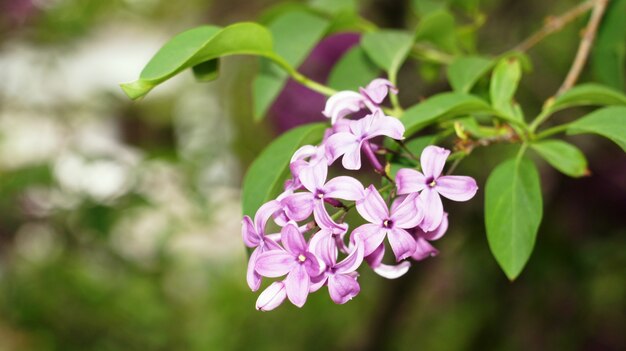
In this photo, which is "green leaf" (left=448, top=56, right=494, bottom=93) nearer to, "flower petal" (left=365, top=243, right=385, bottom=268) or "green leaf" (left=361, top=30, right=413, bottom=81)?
"green leaf" (left=361, top=30, right=413, bottom=81)

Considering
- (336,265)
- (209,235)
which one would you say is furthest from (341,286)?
(209,235)

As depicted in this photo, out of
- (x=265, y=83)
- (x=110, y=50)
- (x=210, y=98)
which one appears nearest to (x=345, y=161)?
(x=265, y=83)

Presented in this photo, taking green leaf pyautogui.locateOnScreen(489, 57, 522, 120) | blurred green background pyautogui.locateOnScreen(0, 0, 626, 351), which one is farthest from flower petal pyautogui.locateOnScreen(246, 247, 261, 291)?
blurred green background pyautogui.locateOnScreen(0, 0, 626, 351)

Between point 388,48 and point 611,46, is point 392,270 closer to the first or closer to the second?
point 388,48

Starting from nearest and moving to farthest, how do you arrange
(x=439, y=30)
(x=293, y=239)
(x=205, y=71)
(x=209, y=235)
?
1. (x=293, y=239)
2. (x=205, y=71)
3. (x=439, y=30)
4. (x=209, y=235)

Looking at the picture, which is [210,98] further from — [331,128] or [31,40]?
[331,128]
